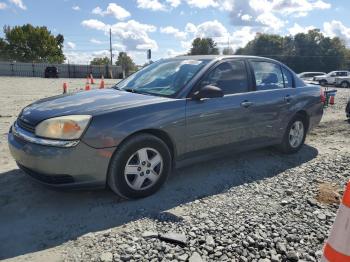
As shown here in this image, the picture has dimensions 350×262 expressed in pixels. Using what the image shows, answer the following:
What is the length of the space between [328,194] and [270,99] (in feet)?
5.34


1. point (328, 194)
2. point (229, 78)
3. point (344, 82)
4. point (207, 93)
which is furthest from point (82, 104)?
point (344, 82)

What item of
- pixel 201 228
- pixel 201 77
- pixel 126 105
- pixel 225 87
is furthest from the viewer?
pixel 225 87

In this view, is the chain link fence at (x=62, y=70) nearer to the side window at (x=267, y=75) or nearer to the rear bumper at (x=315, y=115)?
the rear bumper at (x=315, y=115)

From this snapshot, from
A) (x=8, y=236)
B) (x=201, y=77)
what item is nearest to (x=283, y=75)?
(x=201, y=77)

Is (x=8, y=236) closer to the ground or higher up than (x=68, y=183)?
closer to the ground

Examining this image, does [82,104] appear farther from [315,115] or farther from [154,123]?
[315,115]

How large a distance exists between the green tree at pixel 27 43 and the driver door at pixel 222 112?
68.7m

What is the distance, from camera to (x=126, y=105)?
3938mm

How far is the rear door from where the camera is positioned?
17.1 feet

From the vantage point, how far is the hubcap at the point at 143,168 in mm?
3902

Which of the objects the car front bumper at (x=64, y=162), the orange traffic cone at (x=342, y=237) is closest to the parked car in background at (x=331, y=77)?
the car front bumper at (x=64, y=162)

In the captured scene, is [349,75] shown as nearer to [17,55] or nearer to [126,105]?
[126,105]

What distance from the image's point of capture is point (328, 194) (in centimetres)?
445

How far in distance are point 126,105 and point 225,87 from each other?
5.09 ft
